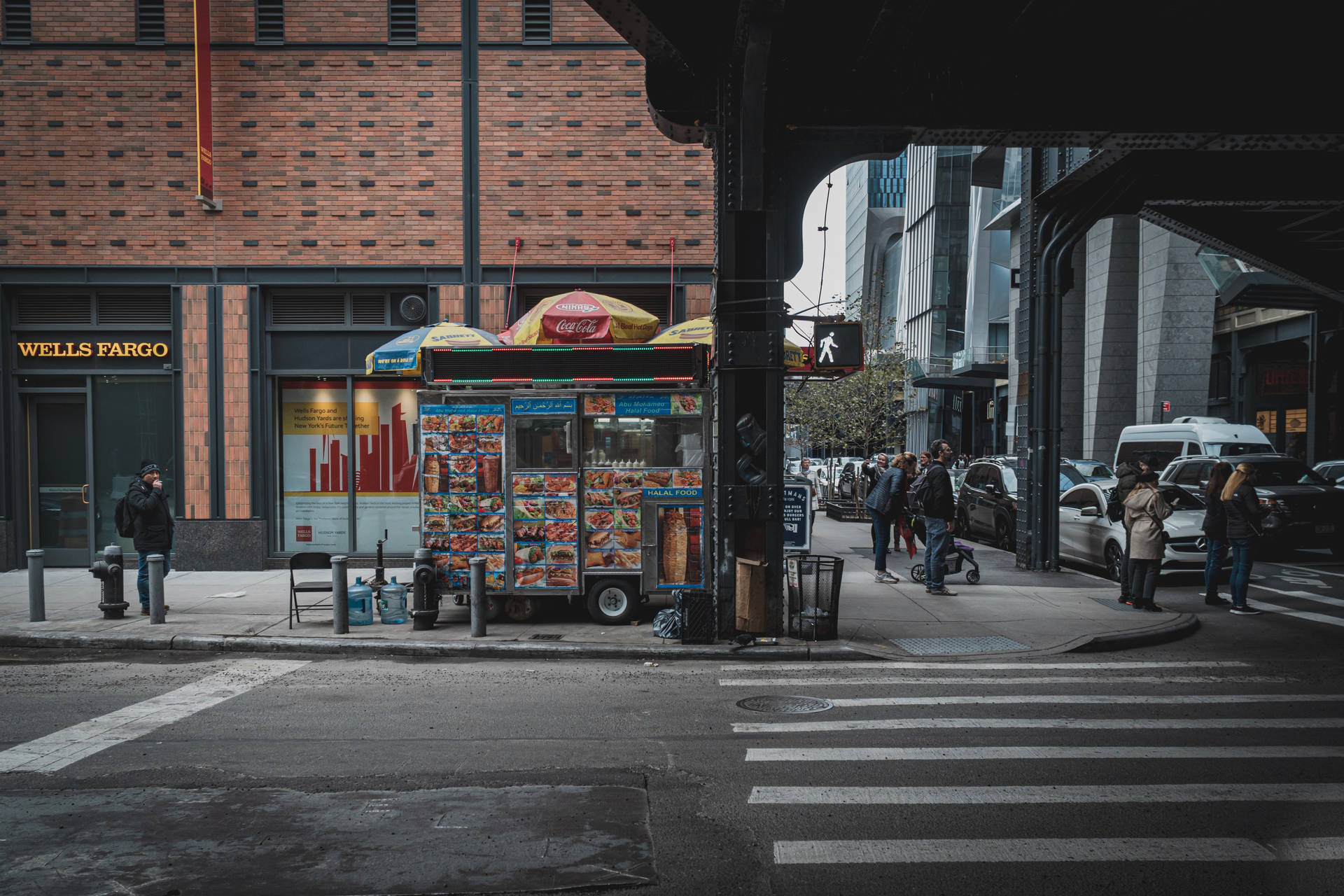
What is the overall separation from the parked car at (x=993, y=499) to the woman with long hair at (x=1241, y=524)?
18.8ft

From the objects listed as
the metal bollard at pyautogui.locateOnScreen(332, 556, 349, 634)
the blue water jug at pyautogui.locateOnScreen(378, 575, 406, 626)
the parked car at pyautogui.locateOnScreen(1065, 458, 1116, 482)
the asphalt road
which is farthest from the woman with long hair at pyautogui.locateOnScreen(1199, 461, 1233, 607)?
the metal bollard at pyautogui.locateOnScreen(332, 556, 349, 634)

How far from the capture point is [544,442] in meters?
10.7

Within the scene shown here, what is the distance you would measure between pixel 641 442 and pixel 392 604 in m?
3.45

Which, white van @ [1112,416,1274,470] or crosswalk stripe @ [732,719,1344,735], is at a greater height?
white van @ [1112,416,1274,470]

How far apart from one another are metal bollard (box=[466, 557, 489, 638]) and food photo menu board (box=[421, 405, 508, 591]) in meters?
0.47

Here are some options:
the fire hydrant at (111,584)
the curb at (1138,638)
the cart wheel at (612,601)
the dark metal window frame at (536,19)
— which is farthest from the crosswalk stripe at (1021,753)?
the dark metal window frame at (536,19)

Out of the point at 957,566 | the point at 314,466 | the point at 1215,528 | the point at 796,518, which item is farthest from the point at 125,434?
the point at 1215,528

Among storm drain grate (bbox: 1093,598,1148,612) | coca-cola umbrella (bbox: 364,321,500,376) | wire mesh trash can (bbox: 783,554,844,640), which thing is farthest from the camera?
coca-cola umbrella (bbox: 364,321,500,376)

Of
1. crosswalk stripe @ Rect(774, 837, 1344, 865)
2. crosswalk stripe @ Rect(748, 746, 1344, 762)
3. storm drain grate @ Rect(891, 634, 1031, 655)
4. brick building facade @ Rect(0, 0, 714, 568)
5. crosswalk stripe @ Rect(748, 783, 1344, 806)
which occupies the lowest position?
storm drain grate @ Rect(891, 634, 1031, 655)

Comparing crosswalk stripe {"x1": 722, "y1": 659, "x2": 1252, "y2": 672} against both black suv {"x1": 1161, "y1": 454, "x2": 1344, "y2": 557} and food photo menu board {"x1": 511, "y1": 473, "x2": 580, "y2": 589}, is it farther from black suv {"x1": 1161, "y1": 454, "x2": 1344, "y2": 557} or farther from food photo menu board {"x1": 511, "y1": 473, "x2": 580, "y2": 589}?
black suv {"x1": 1161, "y1": 454, "x2": 1344, "y2": 557}

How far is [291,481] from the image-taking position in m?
15.4

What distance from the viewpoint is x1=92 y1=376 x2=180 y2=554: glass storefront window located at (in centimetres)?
1539

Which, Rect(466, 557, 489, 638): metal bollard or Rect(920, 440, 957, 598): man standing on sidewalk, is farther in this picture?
Rect(920, 440, 957, 598): man standing on sidewalk

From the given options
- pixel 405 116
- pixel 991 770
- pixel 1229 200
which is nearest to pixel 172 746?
pixel 991 770
